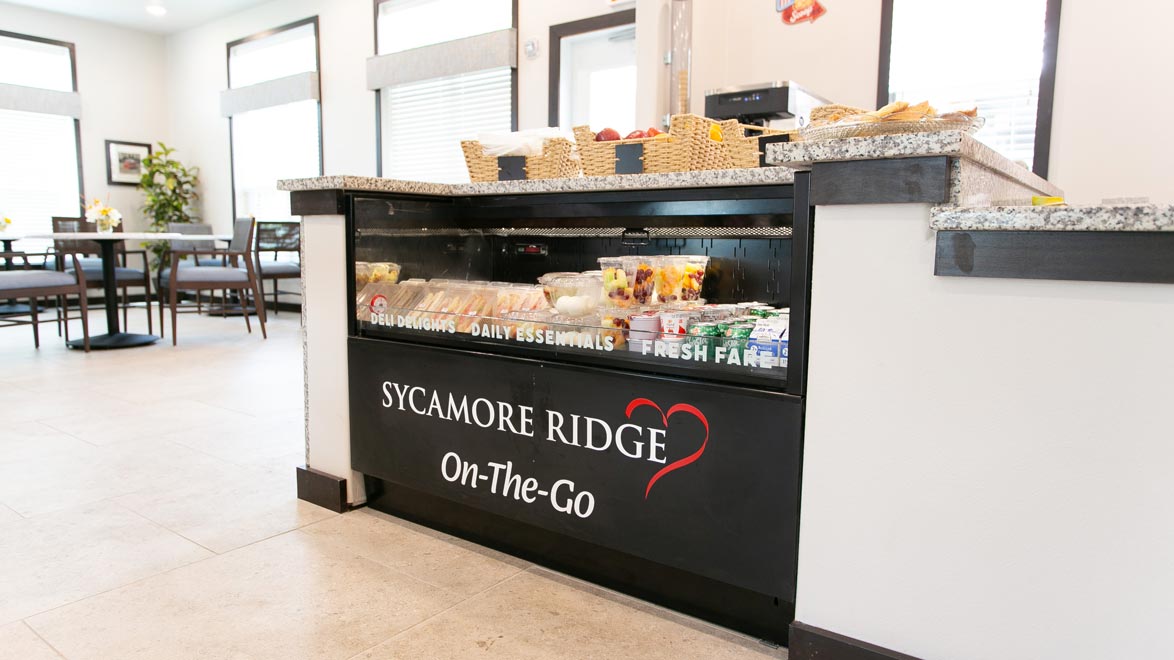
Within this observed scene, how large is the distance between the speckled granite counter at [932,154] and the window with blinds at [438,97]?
5173 mm

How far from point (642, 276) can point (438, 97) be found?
5518 mm

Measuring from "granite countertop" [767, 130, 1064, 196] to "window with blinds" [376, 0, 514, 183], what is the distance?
5.17m

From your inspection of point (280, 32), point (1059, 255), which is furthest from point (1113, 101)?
point (280, 32)

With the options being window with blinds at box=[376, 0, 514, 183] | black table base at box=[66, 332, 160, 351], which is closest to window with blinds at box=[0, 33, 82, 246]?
black table base at box=[66, 332, 160, 351]

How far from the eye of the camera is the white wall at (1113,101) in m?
3.62

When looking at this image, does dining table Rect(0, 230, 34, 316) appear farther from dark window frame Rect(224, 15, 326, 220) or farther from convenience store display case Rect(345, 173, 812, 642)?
convenience store display case Rect(345, 173, 812, 642)

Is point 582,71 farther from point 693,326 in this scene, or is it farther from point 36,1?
point 36,1

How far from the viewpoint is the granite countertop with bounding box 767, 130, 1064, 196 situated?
1.30 metres

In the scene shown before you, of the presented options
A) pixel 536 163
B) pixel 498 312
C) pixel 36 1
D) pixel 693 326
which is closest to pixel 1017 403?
pixel 693 326

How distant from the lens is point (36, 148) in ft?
28.9

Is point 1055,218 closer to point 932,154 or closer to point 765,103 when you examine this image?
point 932,154

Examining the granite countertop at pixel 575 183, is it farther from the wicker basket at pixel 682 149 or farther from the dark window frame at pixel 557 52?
the dark window frame at pixel 557 52

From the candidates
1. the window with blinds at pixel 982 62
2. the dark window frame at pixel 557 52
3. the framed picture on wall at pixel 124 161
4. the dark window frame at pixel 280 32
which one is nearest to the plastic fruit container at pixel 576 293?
the window with blinds at pixel 982 62

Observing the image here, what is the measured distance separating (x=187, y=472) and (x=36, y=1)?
8683 mm
